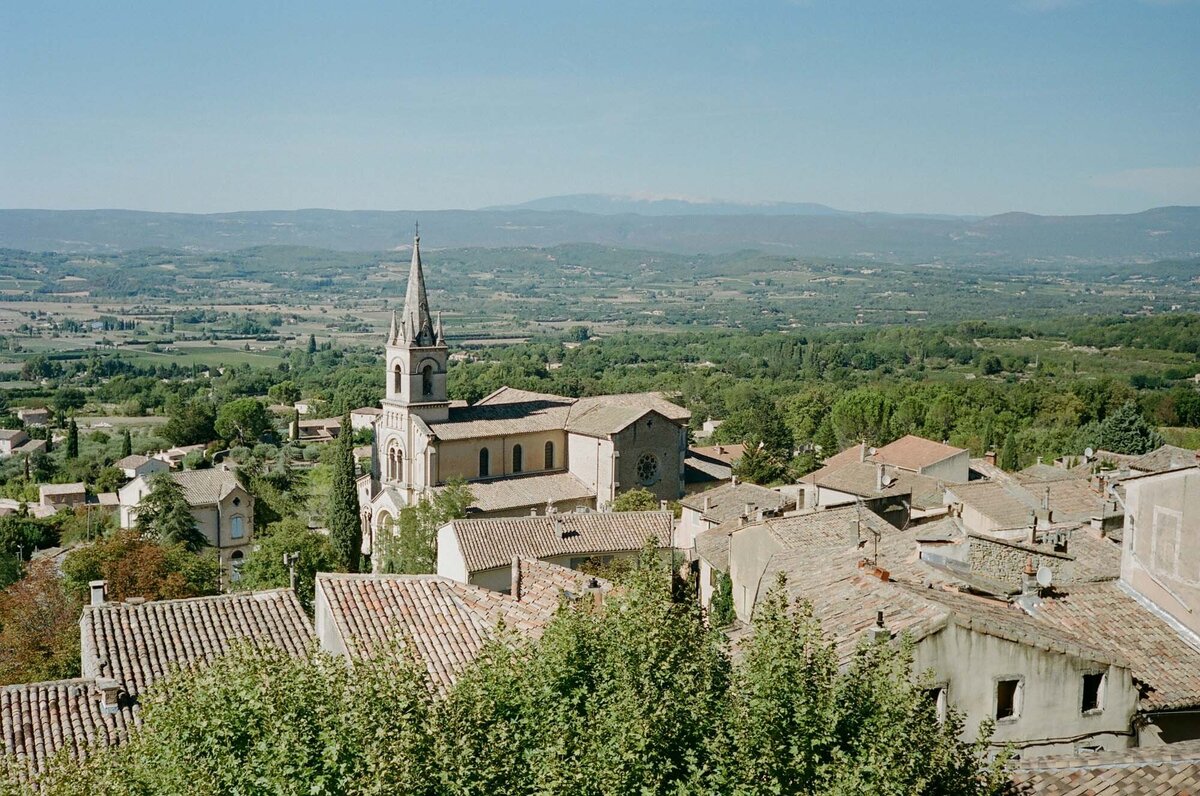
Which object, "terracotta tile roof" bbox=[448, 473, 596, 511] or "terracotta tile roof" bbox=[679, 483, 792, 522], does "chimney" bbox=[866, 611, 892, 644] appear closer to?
"terracotta tile roof" bbox=[679, 483, 792, 522]

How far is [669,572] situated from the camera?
476 inches

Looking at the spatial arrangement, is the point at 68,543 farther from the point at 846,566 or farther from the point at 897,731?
the point at 897,731

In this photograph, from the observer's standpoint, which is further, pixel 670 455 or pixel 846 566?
pixel 670 455

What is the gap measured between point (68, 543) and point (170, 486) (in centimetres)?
1183

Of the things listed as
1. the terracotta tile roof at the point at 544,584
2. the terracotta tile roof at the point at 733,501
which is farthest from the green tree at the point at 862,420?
the terracotta tile roof at the point at 544,584

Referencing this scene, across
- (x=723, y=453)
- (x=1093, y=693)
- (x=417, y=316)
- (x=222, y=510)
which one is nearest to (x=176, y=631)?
(x=1093, y=693)

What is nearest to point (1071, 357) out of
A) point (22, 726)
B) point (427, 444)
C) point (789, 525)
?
point (427, 444)

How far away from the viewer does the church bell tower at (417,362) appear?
159 feet

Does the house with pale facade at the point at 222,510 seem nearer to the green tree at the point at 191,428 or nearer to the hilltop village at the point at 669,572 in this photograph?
the hilltop village at the point at 669,572

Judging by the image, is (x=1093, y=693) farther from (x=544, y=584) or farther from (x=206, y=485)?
(x=206, y=485)

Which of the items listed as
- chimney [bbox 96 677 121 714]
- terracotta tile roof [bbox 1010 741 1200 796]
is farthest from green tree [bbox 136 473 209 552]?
terracotta tile roof [bbox 1010 741 1200 796]

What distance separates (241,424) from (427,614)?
270 ft

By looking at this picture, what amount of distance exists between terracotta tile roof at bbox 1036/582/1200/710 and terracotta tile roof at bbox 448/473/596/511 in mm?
30516

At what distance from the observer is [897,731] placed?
344 inches
